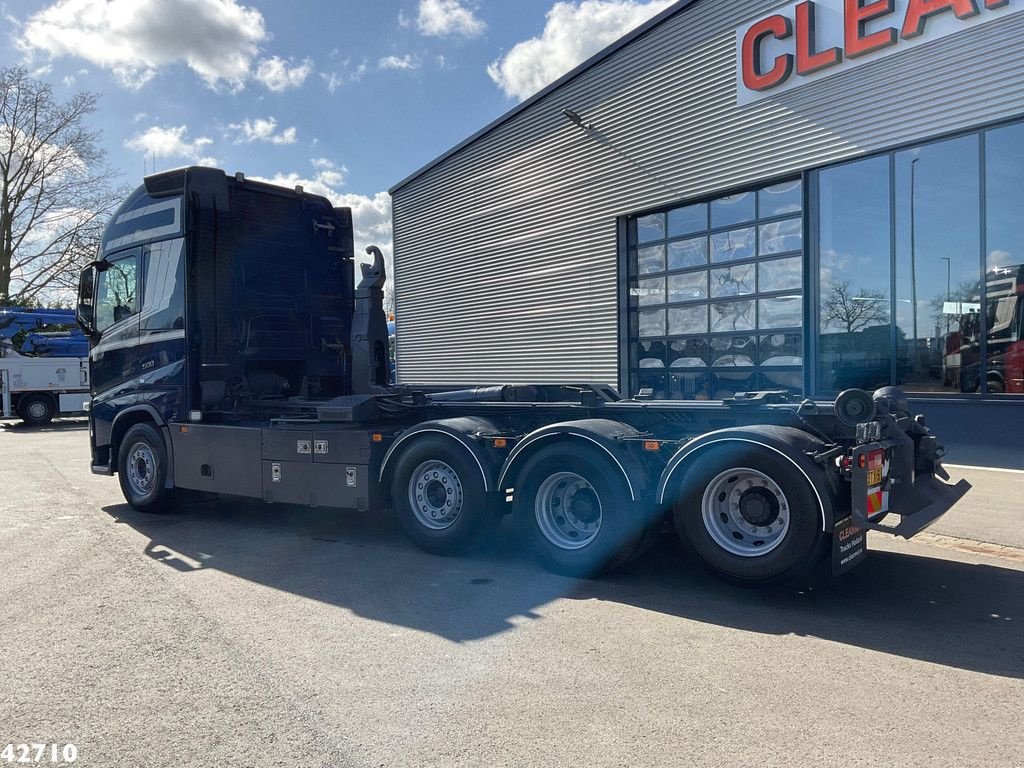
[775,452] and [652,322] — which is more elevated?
[652,322]

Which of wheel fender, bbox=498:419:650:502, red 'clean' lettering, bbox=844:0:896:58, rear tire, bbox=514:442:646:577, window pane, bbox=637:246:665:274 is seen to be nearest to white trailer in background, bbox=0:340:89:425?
window pane, bbox=637:246:665:274

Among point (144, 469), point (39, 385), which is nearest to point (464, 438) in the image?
point (144, 469)

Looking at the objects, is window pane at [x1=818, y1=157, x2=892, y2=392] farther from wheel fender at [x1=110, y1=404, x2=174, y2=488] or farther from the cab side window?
the cab side window

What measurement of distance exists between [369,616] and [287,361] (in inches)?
196

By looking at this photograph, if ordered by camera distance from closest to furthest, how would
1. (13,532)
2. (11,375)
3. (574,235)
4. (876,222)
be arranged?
(13,532) → (876,222) → (574,235) → (11,375)

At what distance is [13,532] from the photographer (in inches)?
311

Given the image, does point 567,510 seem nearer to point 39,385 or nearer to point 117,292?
point 117,292

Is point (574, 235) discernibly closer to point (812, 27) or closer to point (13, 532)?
point (812, 27)

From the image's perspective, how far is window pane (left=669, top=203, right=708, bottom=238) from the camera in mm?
14625

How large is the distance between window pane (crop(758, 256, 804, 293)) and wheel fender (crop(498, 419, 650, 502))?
8253mm

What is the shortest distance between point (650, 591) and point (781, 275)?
925 cm

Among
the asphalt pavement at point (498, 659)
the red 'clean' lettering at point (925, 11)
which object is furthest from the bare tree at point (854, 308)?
the asphalt pavement at point (498, 659)

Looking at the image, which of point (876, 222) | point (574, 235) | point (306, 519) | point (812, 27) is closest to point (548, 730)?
point (306, 519)

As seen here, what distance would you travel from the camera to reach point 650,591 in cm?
556
